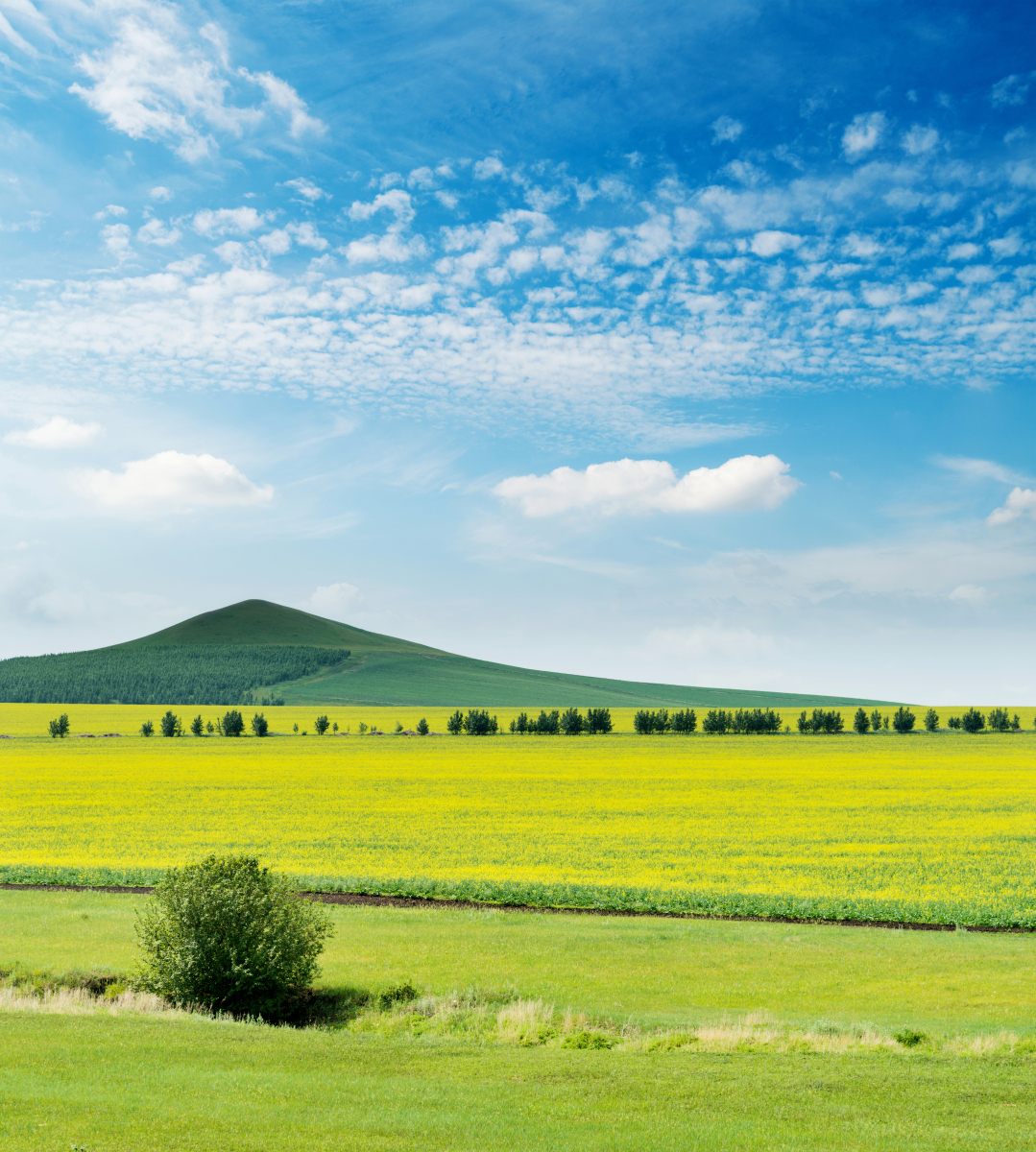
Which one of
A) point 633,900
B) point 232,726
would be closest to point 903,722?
point 232,726

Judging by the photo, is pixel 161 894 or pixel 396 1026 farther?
pixel 161 894

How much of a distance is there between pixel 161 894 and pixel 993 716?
157562mm

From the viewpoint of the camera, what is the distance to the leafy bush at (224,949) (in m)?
18.1

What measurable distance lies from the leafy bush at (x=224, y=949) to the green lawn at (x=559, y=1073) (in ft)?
4.75

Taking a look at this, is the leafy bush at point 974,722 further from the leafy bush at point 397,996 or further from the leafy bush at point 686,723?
the leafy bush at point 397,996

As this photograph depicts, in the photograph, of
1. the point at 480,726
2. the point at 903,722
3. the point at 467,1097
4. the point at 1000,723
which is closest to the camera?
the point at 467,1097

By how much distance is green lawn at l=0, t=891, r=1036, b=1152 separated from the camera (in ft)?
31.4

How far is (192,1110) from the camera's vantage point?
10.1 meters

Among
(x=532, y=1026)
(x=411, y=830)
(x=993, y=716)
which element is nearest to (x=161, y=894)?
(x=532, y=1026)

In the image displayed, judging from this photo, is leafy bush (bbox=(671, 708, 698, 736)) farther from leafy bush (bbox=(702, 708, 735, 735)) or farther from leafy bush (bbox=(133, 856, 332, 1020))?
leafy bush (bbox=(133, 856, 332, 1020))

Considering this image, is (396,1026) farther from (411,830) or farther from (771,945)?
(411,830)

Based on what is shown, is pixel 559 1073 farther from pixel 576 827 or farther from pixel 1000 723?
pixel 1000 723

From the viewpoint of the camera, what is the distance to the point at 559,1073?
1186cm

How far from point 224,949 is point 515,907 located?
11484 mm
